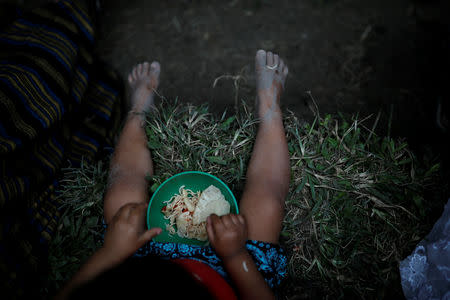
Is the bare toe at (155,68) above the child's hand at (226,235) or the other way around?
above

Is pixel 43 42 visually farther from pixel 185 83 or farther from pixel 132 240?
pixel 132 240

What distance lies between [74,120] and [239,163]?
1.02m

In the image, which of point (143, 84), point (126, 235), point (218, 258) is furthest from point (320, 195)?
point (143, 84)

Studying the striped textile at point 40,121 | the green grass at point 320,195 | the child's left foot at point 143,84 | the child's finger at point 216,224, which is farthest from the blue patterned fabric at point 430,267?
the striped textile at point 40,121

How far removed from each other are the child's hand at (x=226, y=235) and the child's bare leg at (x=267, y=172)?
0.15m

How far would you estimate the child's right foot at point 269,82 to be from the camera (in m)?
1.67

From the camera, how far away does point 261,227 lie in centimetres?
130

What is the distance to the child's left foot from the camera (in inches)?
70.4

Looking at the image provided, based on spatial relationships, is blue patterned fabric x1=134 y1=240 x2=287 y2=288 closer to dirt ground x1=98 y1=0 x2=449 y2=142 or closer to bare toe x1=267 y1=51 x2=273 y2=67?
dirt ground x1=98 y1=0 x2=449 y2=142

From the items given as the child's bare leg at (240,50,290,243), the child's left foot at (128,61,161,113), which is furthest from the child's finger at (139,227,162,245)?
the child's left foot at (128,61,161,113)

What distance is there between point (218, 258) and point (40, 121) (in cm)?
106

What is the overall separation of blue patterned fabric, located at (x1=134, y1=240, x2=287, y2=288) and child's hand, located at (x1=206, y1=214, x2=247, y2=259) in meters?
0.11

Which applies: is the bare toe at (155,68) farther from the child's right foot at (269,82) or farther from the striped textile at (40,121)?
the child's right foot at (269,82)

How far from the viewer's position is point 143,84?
186 centimetres
